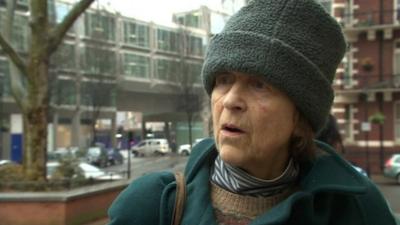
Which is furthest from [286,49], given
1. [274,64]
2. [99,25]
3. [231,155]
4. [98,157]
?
[99,25]

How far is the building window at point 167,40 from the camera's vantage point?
63.6m

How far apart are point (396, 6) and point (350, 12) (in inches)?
85.9

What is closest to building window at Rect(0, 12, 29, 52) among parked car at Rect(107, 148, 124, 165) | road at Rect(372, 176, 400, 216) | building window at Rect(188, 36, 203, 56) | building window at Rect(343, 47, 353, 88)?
parked car at Rect(107, 148, 124, 165)

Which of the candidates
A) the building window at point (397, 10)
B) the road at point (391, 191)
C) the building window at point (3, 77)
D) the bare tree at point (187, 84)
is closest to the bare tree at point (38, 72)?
the road at point (391, 191)

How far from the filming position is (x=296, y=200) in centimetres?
165

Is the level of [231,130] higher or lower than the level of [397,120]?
higher

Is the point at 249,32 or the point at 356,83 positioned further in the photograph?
the point at 356,83

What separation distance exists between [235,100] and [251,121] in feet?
0.23

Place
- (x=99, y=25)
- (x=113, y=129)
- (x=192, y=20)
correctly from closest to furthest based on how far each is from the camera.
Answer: (x=99, y=25), (x=192, y=20), (x=113, y=129)

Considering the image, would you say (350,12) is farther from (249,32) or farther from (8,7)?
(249,32)

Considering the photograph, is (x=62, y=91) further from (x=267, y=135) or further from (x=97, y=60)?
(x=267, y=135)

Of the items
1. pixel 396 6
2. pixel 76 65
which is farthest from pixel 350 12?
pixel 76 65

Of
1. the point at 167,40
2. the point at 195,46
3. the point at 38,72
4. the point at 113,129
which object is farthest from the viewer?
the point at 167,40

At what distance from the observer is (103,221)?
13.6m
